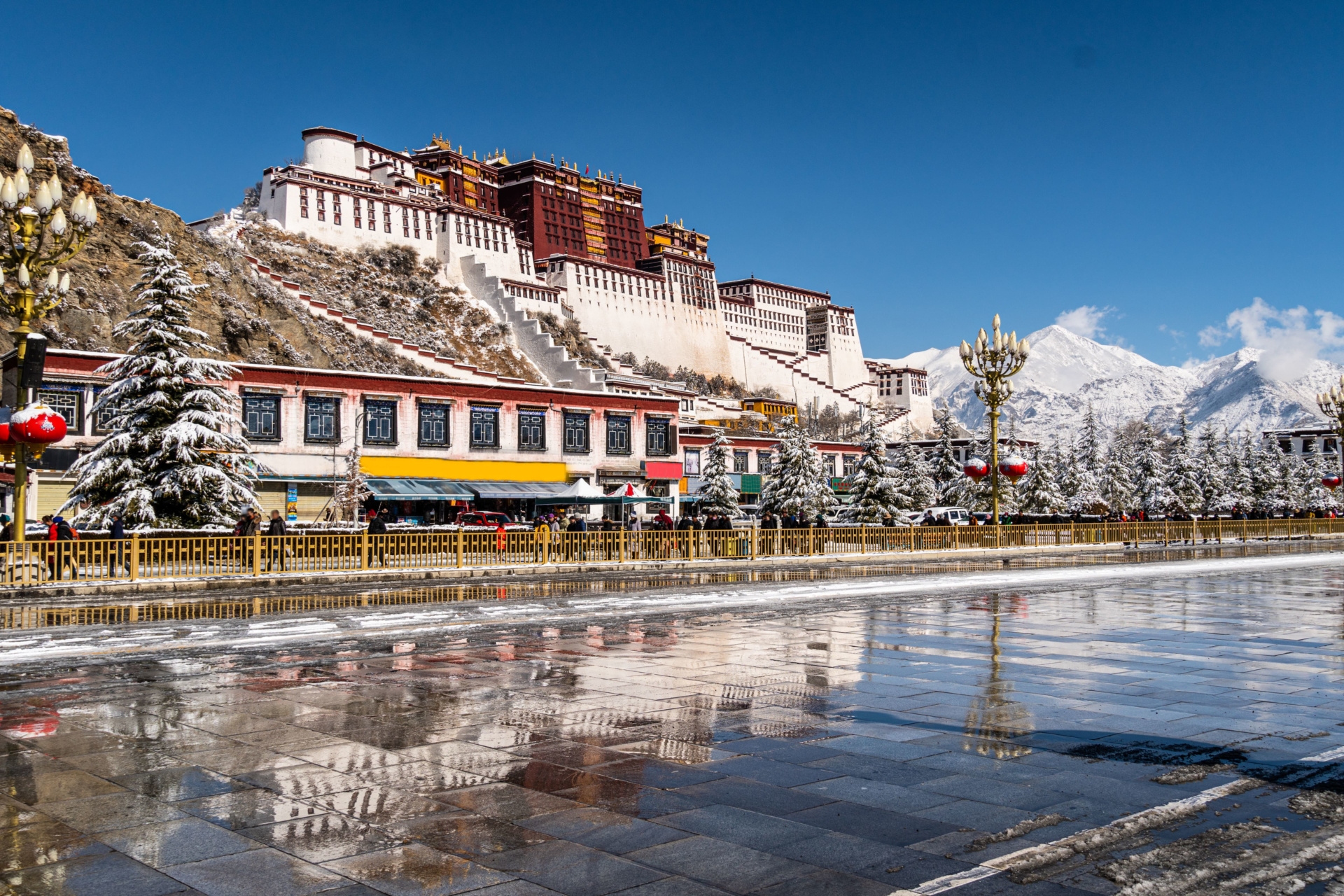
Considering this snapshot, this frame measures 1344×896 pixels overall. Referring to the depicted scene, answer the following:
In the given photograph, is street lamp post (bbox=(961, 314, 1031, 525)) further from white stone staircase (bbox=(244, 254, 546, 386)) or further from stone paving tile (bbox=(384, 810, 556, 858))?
white stone staircase (bbox=(244, 254, 546, 386))

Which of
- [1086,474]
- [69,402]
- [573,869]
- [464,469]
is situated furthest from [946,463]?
[573,869]

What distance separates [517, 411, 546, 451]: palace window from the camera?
51.8 m

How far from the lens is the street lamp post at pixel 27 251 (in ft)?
62.2

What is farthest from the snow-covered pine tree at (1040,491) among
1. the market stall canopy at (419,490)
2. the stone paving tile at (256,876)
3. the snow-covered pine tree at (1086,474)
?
the stone paving tile at (256,876)

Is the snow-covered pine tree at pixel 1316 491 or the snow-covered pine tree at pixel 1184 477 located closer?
the snow-covered pine tree at pixel 1184 477

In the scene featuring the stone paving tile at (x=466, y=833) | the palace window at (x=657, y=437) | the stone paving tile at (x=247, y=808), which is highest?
the palace window at (x=657, y=437)

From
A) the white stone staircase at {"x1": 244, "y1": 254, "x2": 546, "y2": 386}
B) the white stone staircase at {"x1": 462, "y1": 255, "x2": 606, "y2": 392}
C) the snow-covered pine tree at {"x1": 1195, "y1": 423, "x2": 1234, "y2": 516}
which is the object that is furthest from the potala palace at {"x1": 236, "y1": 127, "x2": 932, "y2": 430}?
the snow-covered pine tree at {"x1": 1195, "y1": 423, "x2": 1234, "y2": 516}

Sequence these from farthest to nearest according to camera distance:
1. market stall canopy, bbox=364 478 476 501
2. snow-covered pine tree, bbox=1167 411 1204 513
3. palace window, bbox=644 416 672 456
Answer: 1. snow-covered pine tree, bbox=1167 411 1204 513
2. palace window, bbox=644 416 672 456
3. market stall canopy, bbox=364 478 476 501

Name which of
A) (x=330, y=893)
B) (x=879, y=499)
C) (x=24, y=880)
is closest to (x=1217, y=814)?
(x=330, y=893)

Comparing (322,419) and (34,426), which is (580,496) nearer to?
(322,419)

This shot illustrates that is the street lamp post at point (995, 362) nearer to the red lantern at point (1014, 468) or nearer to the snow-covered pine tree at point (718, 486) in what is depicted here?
the red lantern at point (1014, 468)

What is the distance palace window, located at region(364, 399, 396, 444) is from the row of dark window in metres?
0.03

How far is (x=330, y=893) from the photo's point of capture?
4.25 metres

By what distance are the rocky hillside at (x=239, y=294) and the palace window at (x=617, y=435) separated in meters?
20.9
